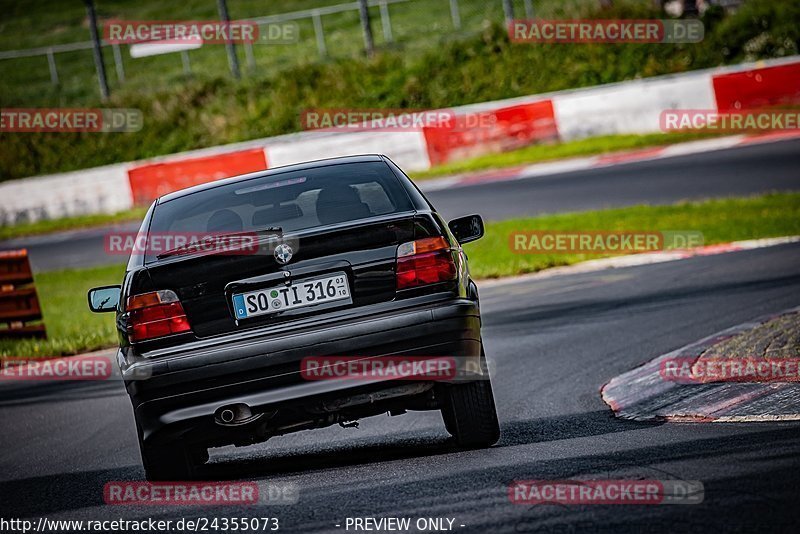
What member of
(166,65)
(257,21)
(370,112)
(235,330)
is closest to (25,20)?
(166,65)

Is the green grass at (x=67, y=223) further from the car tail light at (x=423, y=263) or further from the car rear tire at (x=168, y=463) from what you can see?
the car tail light at (x=423, y=263)

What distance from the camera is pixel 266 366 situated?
5906mm

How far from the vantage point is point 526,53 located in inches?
1175

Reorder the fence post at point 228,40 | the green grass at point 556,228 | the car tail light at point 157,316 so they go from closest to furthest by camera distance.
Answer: the car tail light at point 157,316
the green grass at point 556,228
the fence post at point 228,40

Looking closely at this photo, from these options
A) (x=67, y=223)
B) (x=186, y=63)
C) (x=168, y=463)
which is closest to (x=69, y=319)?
(x=67, y=223)

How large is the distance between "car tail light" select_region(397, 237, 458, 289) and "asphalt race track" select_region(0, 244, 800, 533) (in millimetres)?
845

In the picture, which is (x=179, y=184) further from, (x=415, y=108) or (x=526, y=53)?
(x=526, y=53)

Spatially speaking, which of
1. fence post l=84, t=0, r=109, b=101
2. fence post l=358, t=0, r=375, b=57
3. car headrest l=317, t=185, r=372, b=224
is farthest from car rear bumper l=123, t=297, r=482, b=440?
fence post l=84, t=0, r=109, b=101

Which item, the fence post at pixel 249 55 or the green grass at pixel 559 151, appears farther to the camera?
the fence post at pixel 249 55

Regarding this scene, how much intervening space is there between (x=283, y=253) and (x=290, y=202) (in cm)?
78

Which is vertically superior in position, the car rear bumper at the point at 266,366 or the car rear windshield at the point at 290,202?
the car rear windshield at the point at 290,202

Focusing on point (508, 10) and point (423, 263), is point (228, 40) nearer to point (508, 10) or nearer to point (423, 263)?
point (508, 10)

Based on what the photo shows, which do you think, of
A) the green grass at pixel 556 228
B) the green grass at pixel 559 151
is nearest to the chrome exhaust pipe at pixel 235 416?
the green grass at pixel 556 228

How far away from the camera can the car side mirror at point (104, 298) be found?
6879 mm
